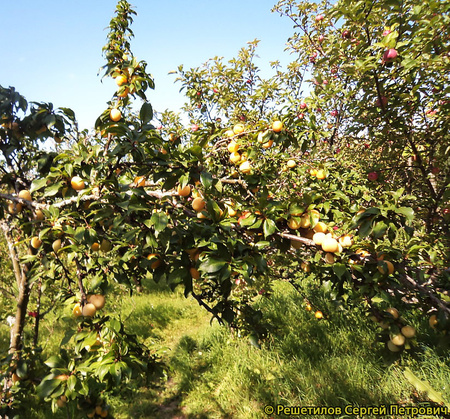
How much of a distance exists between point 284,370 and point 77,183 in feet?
9.14

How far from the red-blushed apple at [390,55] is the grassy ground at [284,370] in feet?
6.68

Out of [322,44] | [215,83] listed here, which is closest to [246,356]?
[215,83]

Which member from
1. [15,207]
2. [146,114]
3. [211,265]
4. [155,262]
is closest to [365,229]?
[211,265]

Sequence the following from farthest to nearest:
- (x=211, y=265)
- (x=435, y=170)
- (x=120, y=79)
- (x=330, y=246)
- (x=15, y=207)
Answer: (x=435, y=170)
(x=120, y=79)
(x=15, y=207)
(x=330, y=246)
(x=211, y=265)

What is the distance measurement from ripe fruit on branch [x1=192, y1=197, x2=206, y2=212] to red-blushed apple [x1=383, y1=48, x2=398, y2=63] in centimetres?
155

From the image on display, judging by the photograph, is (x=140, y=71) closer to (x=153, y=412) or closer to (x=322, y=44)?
(x=322, y=44)

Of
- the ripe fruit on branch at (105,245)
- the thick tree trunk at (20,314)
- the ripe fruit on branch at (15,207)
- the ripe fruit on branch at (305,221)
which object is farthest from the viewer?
the thick tree trunk at (20,314)

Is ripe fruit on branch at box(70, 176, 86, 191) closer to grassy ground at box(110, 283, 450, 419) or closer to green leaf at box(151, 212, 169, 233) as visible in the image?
green leaf at box(151, 212, 169, 233)

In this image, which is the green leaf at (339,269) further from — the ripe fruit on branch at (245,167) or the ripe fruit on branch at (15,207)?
the ripe fruit on branch at (15,207)

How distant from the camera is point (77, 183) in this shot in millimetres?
1256

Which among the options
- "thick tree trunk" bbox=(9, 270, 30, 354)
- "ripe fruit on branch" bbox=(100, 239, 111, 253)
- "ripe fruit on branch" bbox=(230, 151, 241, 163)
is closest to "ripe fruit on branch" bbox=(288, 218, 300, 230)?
"ripe fruit on branch" bbox=(230, 151, 241, 163)

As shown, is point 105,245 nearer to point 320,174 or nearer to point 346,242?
point 346,242

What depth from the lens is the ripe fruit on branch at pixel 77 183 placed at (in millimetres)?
1256

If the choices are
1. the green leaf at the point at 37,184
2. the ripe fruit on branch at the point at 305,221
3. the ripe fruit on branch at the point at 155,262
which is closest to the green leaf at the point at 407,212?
the ripe fruit on branch at the point at 305,221
